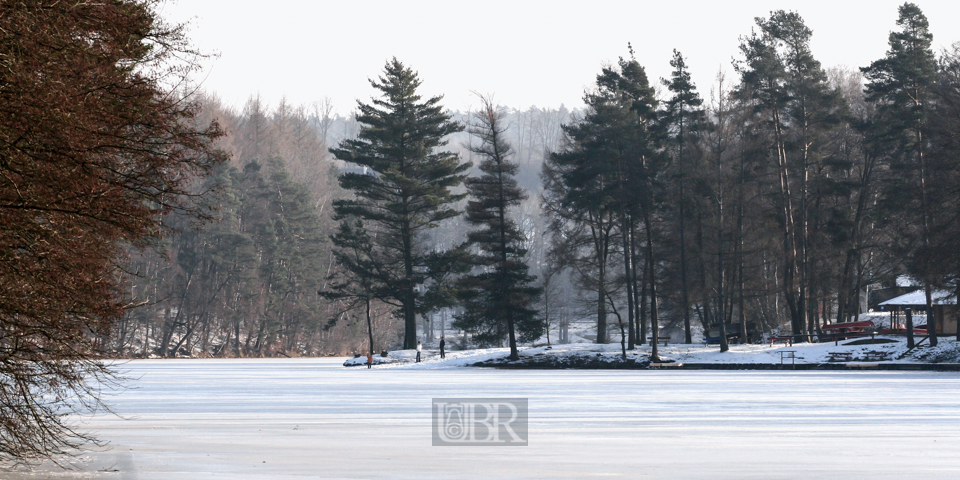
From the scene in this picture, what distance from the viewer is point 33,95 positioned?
9.53m

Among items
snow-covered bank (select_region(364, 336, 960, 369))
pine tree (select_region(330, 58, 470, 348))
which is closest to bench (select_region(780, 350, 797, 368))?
snow-covered bank (select_region(364, 336, 960, 369))

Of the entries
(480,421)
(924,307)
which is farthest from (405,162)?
(480,421)

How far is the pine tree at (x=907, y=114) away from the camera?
4409 cm

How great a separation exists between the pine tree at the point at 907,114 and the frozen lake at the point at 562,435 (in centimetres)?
1904

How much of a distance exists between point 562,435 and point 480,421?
268 centimetres

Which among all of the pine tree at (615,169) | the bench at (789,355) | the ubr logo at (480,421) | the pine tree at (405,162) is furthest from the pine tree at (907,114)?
the ubr logo at (480,421)

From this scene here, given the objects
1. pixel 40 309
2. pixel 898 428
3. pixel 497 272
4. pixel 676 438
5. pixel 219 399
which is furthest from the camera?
pixel 497 272

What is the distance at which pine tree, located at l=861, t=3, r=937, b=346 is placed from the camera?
44094 millimetres

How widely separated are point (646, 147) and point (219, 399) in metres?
35.0

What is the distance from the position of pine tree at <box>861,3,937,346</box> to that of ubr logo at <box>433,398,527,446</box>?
28.6 m

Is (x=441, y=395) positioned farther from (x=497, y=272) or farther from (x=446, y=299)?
(x=446, y=299)


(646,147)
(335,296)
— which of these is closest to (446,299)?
(335,296)

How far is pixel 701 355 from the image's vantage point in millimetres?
47094

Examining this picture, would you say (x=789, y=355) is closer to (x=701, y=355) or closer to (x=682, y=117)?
(x=701, y=355)
